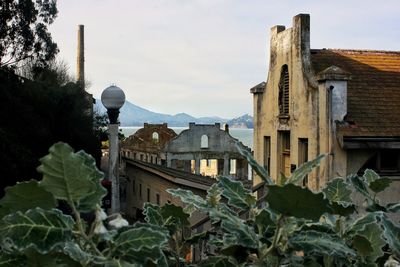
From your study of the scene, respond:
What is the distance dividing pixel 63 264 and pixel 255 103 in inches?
684

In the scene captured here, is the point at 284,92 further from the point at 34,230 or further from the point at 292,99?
the point at 34,230

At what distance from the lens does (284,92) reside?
1669 cm

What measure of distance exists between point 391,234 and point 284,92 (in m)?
15.4

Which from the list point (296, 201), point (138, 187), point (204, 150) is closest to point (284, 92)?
point (138, 187)

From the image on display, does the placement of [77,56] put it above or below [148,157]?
above

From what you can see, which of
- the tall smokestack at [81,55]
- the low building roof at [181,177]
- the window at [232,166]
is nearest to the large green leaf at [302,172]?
the low building roof at [181,177]

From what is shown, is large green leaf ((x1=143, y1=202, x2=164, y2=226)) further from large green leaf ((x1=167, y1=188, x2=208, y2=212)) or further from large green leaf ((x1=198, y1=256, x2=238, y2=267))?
large green leaf ((x1=198, y1=256, x2=238, y2=267))

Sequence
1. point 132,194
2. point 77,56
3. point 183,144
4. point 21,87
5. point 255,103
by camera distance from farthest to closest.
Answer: point 77,56
point 183,144
point 132,194
point 21,87
point 255,103

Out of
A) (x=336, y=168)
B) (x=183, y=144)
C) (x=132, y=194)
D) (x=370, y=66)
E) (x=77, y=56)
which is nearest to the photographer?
(x=336, y=168)

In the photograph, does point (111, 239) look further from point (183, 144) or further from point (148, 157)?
A: point (148, 157)

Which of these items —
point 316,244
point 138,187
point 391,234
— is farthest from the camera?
point 138,187

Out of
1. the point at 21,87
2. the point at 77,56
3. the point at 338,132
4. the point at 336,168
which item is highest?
the point at 77,56

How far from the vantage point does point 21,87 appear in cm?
2177

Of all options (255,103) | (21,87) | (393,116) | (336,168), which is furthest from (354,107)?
(21,87)
